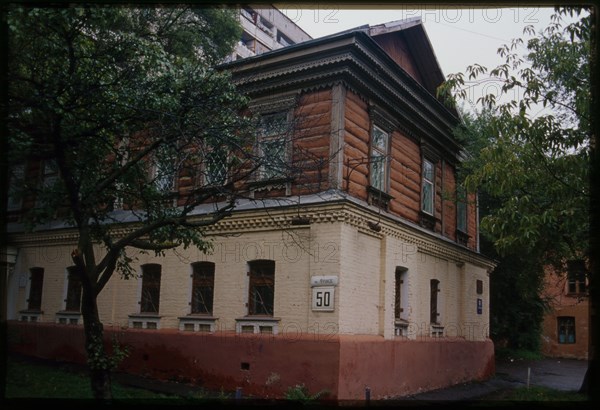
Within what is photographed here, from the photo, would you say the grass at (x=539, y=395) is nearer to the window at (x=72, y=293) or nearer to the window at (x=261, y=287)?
the window at (x=261, y=287)

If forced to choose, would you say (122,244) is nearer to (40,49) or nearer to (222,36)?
(40,49)

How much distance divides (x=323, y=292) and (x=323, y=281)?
0.72 feet

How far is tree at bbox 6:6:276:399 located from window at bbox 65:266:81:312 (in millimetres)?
4509

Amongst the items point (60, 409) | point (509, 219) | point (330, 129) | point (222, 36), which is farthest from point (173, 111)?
point (509, 219)

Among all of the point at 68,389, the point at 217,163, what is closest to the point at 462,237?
the point at 217,163

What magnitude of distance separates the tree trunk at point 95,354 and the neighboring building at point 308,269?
109 inches

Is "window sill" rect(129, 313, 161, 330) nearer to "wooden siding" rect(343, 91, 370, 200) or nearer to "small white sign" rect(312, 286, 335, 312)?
"small white sign" rect(312, 286, 335, 312)

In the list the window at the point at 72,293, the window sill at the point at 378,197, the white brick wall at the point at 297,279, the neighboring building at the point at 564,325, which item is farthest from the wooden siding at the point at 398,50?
the neighboring building at the point at 564,325

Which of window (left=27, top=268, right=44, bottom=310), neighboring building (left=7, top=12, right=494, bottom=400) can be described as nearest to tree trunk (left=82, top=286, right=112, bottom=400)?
neighboring building (left=7, top=12, right=494, bottom=400)

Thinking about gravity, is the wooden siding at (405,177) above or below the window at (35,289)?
above

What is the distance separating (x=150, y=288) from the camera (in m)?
14.8

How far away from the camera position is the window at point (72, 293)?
14927mm

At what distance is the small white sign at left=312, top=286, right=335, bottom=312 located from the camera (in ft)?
38.8

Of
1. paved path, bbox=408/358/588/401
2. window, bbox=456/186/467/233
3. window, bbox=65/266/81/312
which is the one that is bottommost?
paved path, bbox=408/358/588/401
